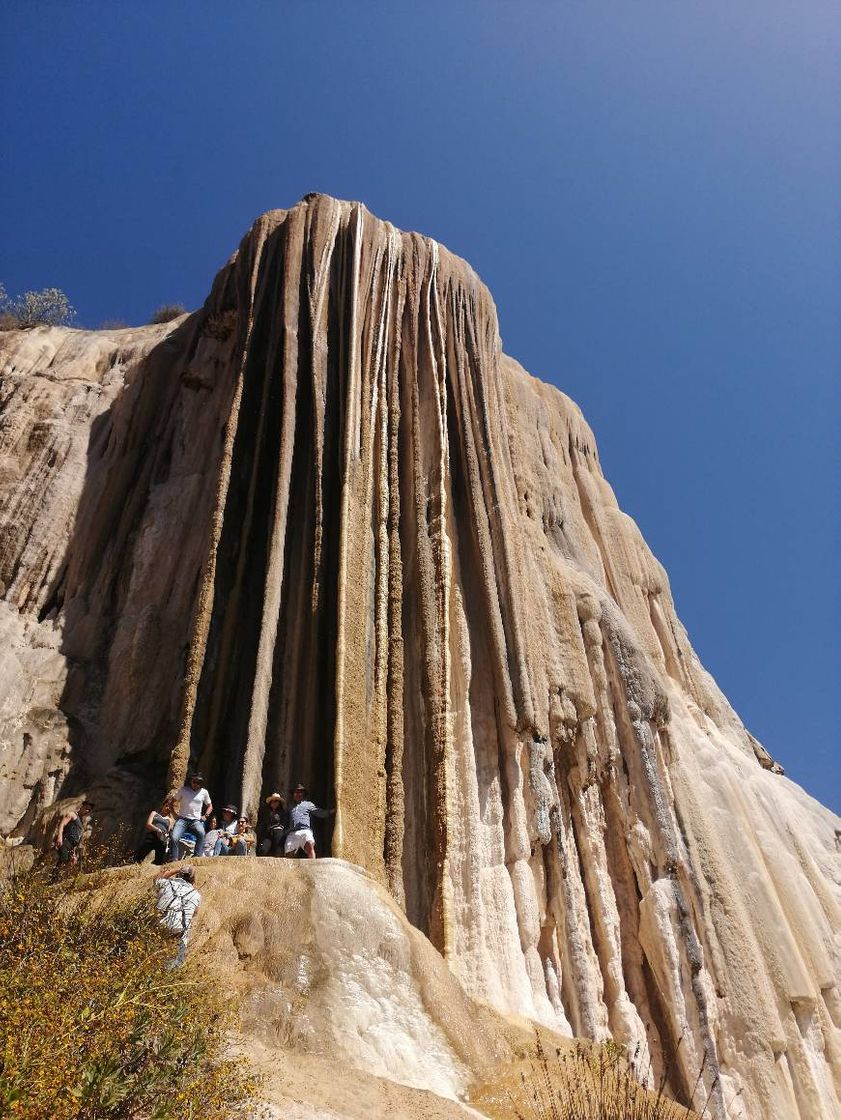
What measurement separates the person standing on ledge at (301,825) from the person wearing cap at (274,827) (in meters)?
0.11

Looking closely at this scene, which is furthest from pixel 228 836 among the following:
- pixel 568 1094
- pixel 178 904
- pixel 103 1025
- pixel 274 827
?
pixel 103 1025

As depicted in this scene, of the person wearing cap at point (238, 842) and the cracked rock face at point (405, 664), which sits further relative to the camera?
the cracked rock face at point (405, 664)

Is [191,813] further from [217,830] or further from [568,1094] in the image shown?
[568,1094]

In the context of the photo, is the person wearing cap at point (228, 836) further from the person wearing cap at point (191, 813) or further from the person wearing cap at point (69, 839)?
the person wearing cap at point (69, 839)

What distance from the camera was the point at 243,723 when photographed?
927 centimetres

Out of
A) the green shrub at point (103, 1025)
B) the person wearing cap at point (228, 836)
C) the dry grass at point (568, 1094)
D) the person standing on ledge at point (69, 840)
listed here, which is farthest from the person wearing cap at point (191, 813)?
the dry grass at point (568, 1094)

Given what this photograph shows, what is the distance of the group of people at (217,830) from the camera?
7.47m

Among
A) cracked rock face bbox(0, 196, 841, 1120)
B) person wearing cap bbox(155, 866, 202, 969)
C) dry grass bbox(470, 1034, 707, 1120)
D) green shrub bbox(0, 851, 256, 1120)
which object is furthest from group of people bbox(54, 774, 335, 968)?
dry grass bbox(470, 1034, 707, 1120)

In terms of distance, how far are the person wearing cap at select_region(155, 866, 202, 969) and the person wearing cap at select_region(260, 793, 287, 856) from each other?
209 centimetres

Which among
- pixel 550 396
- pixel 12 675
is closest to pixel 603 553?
pixel 550 396

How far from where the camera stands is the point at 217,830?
782 centimetres

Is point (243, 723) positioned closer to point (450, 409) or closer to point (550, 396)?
point (450, 409)

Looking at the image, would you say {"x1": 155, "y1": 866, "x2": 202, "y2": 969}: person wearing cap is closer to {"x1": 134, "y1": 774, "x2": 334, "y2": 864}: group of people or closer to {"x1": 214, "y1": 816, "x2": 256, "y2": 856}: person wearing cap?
{"x1": 134, "y1": 774, "x2": 334, "y2": 864}: group of people

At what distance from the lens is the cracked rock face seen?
357 inches
